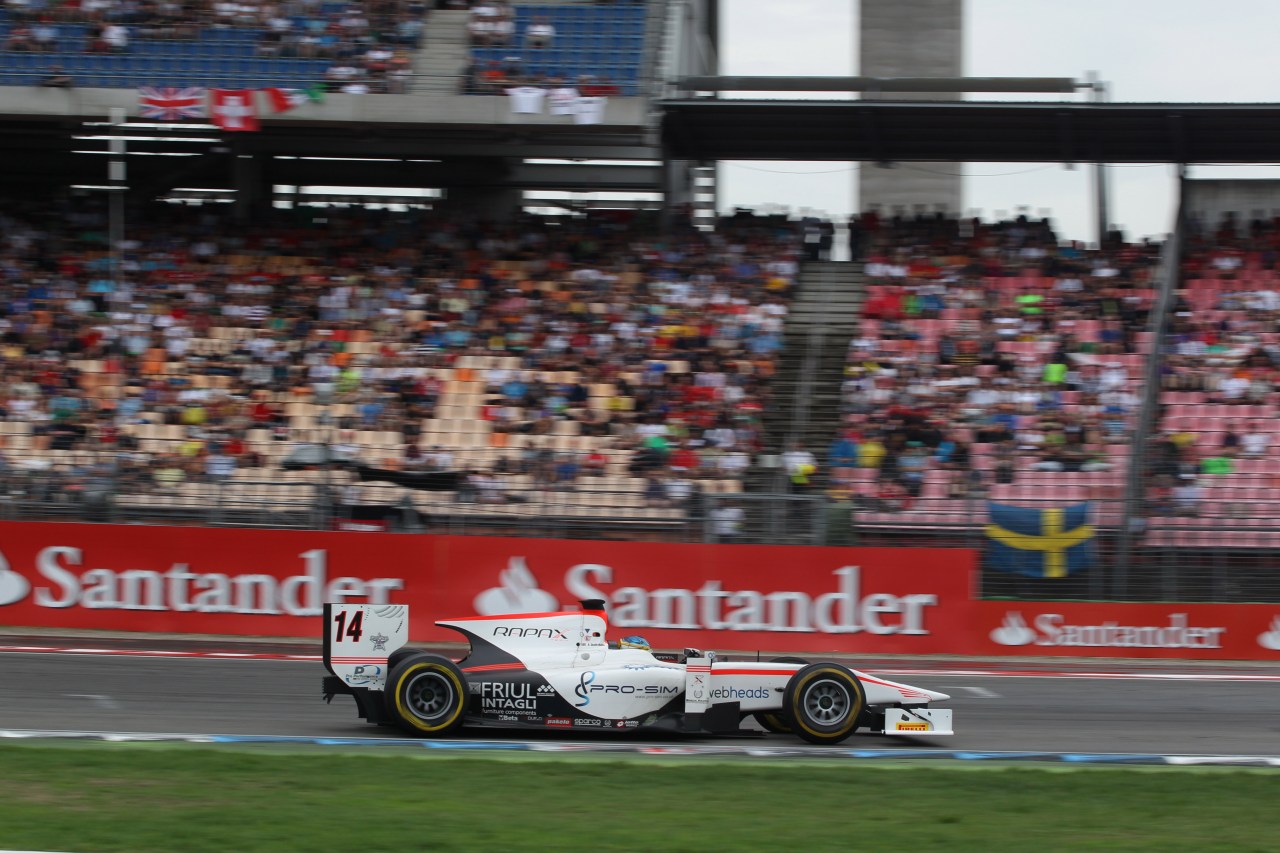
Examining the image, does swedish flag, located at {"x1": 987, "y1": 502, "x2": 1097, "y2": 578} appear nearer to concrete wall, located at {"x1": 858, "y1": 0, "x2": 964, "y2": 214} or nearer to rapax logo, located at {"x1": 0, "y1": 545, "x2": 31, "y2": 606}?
concrete wall, located at {"x1": 858, "y1": 0, "x2": 964, "y2": 214}

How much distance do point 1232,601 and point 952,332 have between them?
18.2ft

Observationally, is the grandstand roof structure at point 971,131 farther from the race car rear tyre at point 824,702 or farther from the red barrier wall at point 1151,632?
the race car rear tyre at point 824,702

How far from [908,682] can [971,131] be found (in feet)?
40.3

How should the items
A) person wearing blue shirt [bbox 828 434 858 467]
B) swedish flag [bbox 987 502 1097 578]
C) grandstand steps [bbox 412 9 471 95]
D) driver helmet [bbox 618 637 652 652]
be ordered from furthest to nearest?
grandstand steps [bbox 412 9 471 95] → person wearing blue shirt [bbox 828 434 858 467] → swedish flag [bbox 987 502 1097 578] → driver helmet [bbox 618 637 652 652]

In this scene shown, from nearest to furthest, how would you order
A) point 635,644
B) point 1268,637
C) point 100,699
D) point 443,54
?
point 635,644 < point 100,699 < point 1268,637 < point 443,54

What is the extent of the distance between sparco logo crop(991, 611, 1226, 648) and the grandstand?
46 centimetres

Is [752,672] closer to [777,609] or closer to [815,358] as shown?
[777,609]

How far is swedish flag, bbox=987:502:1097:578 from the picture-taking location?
17375 mm

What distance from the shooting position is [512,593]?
17.6m

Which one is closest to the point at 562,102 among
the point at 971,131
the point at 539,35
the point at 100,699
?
the point at 539,35

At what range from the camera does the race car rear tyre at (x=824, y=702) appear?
10.5m

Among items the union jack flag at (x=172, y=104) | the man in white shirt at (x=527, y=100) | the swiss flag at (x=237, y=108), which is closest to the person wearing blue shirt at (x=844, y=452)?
the man in white shirt at (x=527, y=100)

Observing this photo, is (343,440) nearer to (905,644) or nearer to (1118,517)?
(905,644)

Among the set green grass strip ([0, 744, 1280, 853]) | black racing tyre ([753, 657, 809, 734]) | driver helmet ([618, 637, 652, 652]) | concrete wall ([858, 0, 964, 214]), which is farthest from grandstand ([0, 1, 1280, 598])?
green grass strip ([0, 744, 1280, 853])
